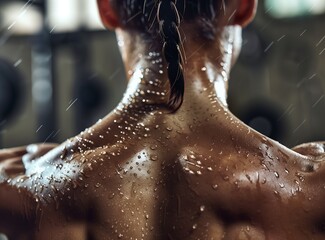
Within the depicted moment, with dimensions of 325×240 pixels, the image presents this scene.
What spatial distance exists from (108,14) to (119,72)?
3.80 meters

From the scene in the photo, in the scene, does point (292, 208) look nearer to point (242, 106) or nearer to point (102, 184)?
point (102, 184)

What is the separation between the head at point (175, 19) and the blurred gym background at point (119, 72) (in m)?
3.03

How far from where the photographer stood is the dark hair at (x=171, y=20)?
0.82 metres

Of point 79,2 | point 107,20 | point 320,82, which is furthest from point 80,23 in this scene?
point 107,20

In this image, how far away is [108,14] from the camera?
1063 mm

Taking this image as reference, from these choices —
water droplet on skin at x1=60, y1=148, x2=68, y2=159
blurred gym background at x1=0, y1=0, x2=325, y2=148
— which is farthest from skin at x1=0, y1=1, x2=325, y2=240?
blurred gym background at x1=0, y1=0, x2=325, y2=148

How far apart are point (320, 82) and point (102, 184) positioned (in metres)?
3.85

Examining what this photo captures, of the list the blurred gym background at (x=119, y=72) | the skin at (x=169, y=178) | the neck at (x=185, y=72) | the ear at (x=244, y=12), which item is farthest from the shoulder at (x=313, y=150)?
the blurred gym background at (x=119, y=72)

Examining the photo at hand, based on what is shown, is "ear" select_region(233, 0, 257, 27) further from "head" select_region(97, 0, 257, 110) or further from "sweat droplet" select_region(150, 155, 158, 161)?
"sweat droplet" select_region(150, 155, 158, 161)

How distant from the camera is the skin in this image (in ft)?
2.93

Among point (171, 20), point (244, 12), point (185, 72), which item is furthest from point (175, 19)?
point (244, 12)

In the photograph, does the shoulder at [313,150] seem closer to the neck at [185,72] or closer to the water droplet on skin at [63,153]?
the neck at [185,72]

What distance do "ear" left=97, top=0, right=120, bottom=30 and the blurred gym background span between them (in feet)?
9.71

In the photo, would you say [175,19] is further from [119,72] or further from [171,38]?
[119,72]
